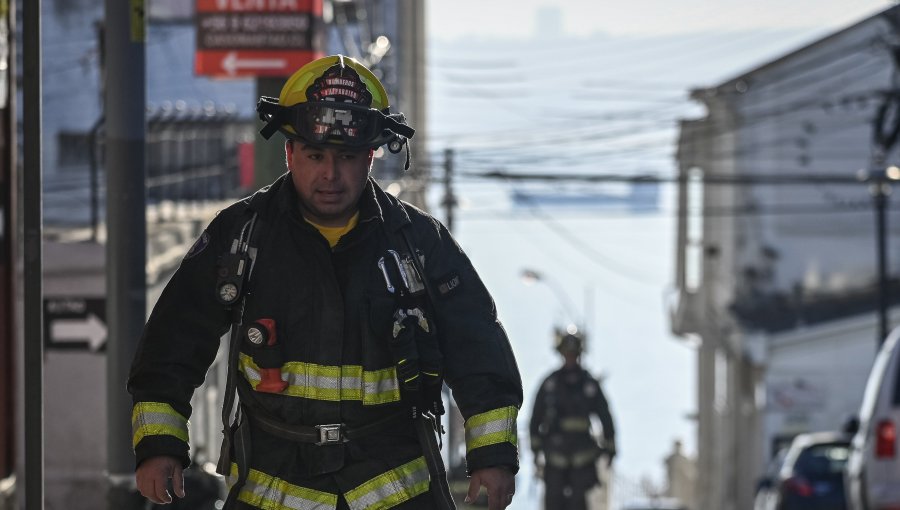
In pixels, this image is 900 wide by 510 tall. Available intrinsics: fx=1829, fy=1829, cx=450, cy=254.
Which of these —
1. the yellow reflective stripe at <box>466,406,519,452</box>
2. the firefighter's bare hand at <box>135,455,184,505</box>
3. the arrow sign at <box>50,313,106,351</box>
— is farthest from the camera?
the arrow sign at <box>50,313,106,351</box>

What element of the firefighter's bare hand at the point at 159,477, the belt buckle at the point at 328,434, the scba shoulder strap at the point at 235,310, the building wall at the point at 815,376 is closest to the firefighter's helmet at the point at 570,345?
the scba shoulder strap at the point at 235,310

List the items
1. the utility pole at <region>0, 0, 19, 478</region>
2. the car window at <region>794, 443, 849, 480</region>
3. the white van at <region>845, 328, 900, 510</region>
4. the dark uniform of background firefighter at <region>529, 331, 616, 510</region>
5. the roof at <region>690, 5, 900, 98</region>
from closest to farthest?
the white van at <region>845, 328, 900, 510</region> → the utility pole at <region>0, 0, 19, 478</region> → the dark uniform of background firefighter at <region>529, 331, 616, 510</region> → the car window at <region>794, 443, 849, 480</region> → the roof at <region>690, 5, 900, 98</region>

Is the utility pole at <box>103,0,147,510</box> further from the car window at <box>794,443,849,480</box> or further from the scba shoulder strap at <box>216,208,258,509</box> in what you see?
the car window at <box>794,443,849,480</box>

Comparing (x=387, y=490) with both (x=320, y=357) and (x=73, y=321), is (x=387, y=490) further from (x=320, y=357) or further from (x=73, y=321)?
(x=73, y=321)

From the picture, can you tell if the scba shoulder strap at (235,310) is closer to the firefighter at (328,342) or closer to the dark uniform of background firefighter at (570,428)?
the firefighter at (328,342)

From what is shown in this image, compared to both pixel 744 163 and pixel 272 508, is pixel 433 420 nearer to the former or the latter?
pixel 272 508

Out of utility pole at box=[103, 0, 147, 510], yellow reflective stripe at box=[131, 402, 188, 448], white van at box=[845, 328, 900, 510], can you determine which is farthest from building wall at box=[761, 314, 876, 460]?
yellow reflective stripe at box=[131, 402, 188, 448]

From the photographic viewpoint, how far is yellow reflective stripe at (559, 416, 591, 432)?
15.8m

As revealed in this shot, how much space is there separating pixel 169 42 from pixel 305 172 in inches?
1430

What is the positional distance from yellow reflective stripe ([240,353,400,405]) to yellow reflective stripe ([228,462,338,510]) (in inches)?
10.4

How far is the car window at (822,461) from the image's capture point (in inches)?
819

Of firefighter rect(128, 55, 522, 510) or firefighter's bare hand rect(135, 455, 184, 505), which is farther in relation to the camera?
firefighter rect(128, 55, 522, 510)

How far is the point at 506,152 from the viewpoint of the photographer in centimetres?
3381

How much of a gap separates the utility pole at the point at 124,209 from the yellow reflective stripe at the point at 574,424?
8.06 metres
